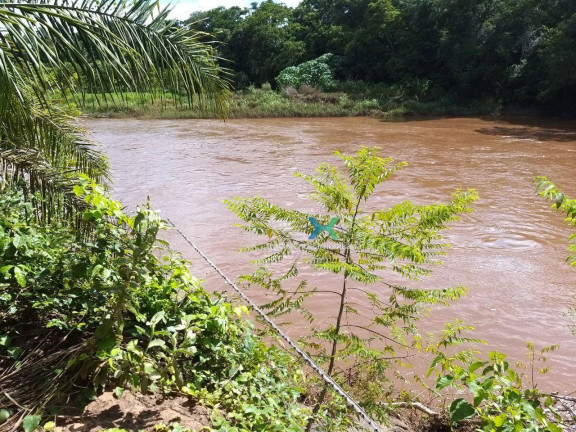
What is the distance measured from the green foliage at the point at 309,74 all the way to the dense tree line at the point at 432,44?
1165mm

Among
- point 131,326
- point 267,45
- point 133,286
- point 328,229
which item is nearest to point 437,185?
point 328,229

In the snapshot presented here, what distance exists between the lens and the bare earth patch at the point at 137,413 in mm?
2291

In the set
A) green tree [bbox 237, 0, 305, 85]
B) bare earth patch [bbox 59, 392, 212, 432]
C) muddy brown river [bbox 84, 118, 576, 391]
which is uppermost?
green tree [bbox 237, 0, 305, 85]

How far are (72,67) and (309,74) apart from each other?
3330cm

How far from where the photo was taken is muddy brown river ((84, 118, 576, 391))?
6.48 metres

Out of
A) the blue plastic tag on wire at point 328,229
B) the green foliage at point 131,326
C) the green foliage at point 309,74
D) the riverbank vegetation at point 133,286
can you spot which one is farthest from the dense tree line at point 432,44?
the green foliage at point 131,326

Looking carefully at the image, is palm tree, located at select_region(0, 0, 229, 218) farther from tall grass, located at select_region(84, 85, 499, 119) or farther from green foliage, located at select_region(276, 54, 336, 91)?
green foliage, located at select_region(276, 54, 336, 91)

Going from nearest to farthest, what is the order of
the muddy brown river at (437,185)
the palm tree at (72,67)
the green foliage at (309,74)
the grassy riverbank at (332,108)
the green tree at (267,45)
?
the palm tree at (72,67), the muddy brown river at (437,185), the grassy riverbank at (332,108), the green foliage at (309,74), the green tree at (267,45)

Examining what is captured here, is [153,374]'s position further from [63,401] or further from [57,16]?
[57,16]

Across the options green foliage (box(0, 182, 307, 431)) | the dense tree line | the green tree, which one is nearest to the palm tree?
green foliage (box(0, 182, 307, 431))

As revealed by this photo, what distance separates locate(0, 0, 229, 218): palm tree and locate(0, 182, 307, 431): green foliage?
2.01 ft

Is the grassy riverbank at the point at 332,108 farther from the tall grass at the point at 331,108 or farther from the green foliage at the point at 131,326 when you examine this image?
A: the green foliage at the point at 131,326

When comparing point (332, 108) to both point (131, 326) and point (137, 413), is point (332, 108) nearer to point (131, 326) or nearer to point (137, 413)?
point (131, 326)

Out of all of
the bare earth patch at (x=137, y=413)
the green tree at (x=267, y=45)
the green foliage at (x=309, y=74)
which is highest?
the green tree at (x=267, y=45)
